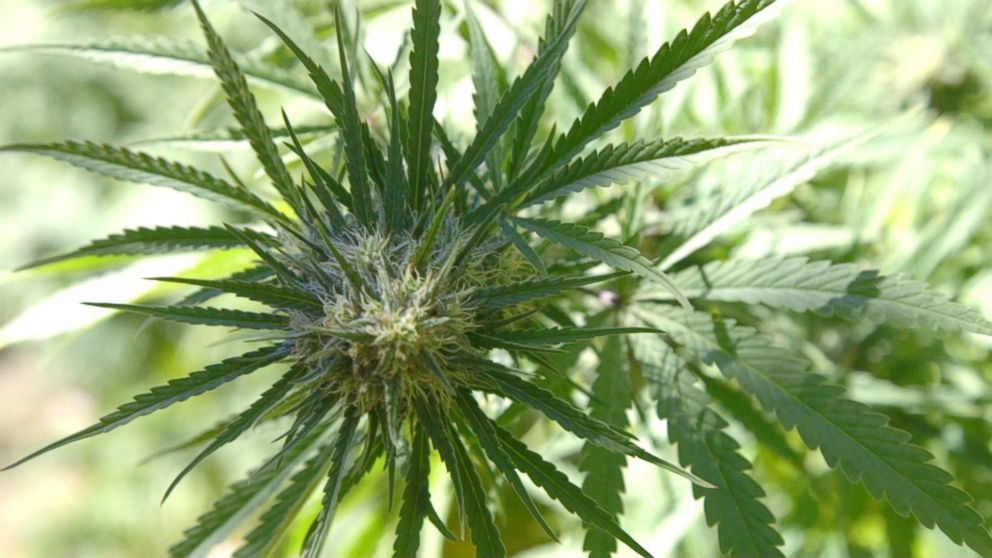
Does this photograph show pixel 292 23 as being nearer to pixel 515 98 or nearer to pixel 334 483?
pixel 515 98

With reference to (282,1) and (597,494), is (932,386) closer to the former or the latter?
(597,494)

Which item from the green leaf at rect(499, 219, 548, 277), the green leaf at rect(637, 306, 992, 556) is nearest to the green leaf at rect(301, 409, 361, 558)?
the green leaf at rect(499, 219, 548, 277)

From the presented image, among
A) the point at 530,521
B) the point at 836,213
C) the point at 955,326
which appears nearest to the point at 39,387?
the point at 530,521

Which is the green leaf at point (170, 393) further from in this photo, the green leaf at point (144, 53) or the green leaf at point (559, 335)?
the green leaf at point (144, 53)

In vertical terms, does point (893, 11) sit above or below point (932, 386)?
above

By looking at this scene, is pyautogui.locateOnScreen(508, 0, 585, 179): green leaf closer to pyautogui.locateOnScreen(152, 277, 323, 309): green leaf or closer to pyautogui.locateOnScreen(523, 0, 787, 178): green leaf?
pyautogui.locateOnScreen(523, 0, 787, 178): green leaf

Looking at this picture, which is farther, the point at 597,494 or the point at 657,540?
the point at 657,540

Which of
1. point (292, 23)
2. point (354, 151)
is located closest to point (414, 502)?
point (354, 151)
